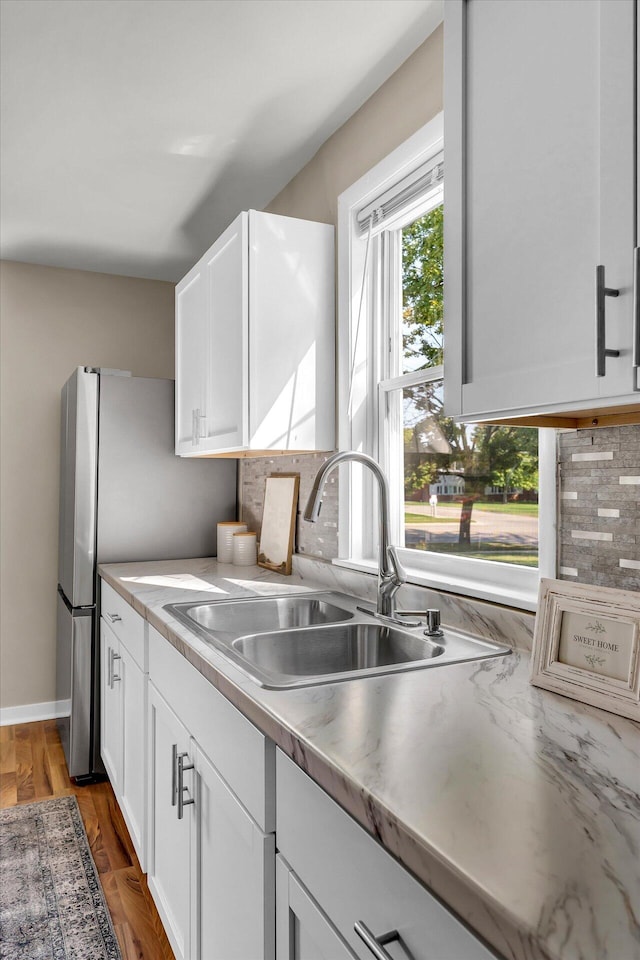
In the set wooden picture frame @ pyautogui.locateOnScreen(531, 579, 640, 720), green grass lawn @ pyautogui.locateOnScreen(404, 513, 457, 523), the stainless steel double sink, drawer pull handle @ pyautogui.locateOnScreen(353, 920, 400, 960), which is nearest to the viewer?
drawer pull handle @ pyautogui.locateOnScreen(353, 920, 400, 960)

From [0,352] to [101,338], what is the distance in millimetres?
558

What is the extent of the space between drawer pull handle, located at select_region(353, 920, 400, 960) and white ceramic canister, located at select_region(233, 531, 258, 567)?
7.06 feet

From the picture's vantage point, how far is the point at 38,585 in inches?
147

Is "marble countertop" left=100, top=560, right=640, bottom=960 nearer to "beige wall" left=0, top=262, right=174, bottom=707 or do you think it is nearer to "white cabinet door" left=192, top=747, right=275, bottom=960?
"white cabinet door" left=192, top=747, right=275, bottom=960

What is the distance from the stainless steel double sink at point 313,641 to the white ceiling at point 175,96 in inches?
64.0

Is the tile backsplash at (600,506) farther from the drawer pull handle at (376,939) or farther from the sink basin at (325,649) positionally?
the drawer pull handle at (376,939)

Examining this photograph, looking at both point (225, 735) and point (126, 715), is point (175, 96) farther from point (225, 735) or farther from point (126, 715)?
point (126, 715)

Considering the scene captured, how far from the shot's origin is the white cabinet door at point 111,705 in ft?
8.07

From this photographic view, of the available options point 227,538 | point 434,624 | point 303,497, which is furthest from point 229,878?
point 227,538

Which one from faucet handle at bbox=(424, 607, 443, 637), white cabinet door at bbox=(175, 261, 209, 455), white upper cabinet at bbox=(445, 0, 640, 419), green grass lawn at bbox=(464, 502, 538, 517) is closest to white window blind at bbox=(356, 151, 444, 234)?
white upper cabinet at bbox=(445, 0, 640, 419)

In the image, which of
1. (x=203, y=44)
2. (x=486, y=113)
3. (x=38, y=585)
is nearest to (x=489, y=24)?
(x=486, y=113)

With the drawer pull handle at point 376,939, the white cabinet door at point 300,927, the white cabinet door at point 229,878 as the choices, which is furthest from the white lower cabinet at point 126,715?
the drawer pull handle at point 376,939

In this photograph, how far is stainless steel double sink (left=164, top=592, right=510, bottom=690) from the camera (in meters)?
1.31

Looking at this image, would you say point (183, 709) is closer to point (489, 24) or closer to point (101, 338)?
point (489, 24)
